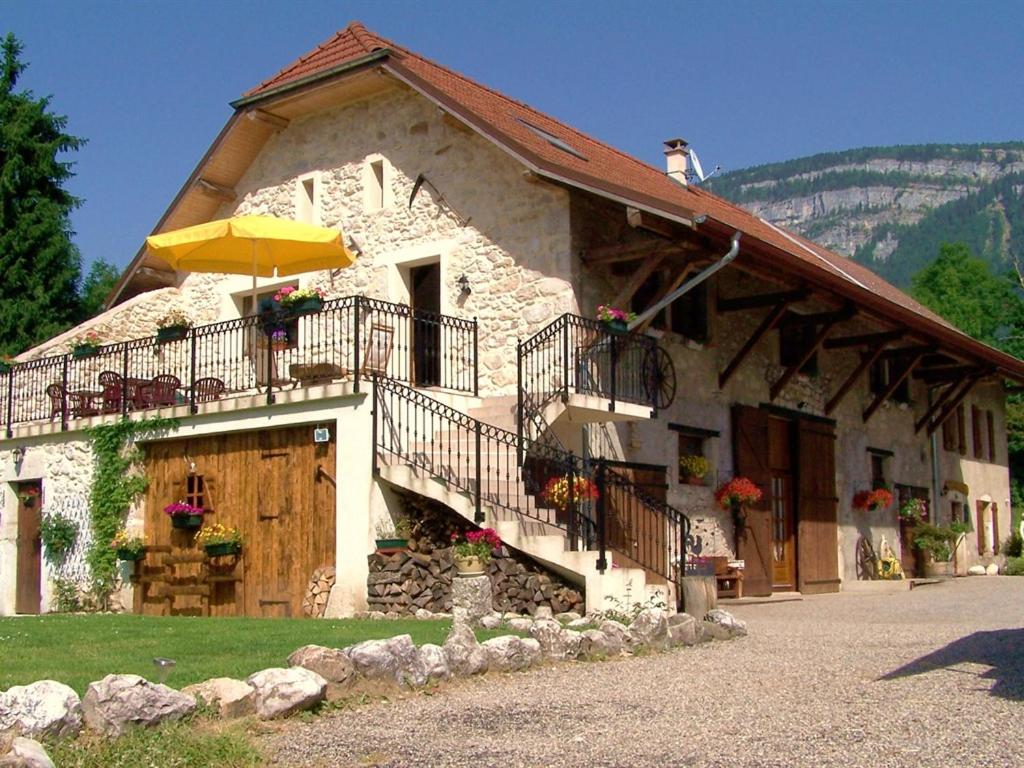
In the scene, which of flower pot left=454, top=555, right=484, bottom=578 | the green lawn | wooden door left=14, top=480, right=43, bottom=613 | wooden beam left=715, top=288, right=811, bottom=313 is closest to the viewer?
the green lawn

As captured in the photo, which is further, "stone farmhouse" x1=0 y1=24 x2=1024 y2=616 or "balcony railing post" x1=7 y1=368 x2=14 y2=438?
"balcony railing post" x1=7 y1=368 x2=14 y2=438

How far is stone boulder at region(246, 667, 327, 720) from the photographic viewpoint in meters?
6.55

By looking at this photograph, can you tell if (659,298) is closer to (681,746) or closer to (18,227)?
(681,746)

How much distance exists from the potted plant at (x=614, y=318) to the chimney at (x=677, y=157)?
8039 mm

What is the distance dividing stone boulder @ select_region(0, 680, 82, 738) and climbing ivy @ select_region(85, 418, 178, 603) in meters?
9.61

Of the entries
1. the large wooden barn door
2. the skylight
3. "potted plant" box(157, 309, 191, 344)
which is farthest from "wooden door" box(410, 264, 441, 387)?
"potted plant" box(157, 309, 191, 344)

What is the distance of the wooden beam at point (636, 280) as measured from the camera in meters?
13.9

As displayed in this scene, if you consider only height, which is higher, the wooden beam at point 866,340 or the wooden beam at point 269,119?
the wooden beam at point 269,119

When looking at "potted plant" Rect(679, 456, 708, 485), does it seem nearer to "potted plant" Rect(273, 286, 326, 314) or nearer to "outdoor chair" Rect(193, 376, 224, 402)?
"potted plant" Rect(273, 286, 326, 314)

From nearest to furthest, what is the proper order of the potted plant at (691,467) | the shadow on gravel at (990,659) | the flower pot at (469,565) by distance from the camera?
the shadow on gravel at (990,659)
the flower pot at (469,565)
the potted plant at (691,467)

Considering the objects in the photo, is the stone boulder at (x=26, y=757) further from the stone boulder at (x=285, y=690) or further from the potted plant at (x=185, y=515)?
the potted plant at (x=185, y=515)

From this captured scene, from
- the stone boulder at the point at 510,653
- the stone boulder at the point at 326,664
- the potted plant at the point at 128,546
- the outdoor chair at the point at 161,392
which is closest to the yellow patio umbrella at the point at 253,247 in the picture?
the outdoor chair at the point at 161,392

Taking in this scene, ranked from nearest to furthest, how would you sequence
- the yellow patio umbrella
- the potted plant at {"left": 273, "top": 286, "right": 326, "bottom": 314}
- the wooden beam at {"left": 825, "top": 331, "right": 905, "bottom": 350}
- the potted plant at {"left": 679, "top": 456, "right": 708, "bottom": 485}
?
the potted plant at {"left": 273, "top": 286, "right": 326, "bottom": 314} < the yellow patio umbrella < the potted plant at {"left": 679, "top": 456, "right": 708, "bottom": 485} < the wooden beam at {"left": 825, "top": 331, "right": 905, "bottom": 350}

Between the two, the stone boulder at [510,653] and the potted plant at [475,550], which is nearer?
the stone boulder at [510,653]
